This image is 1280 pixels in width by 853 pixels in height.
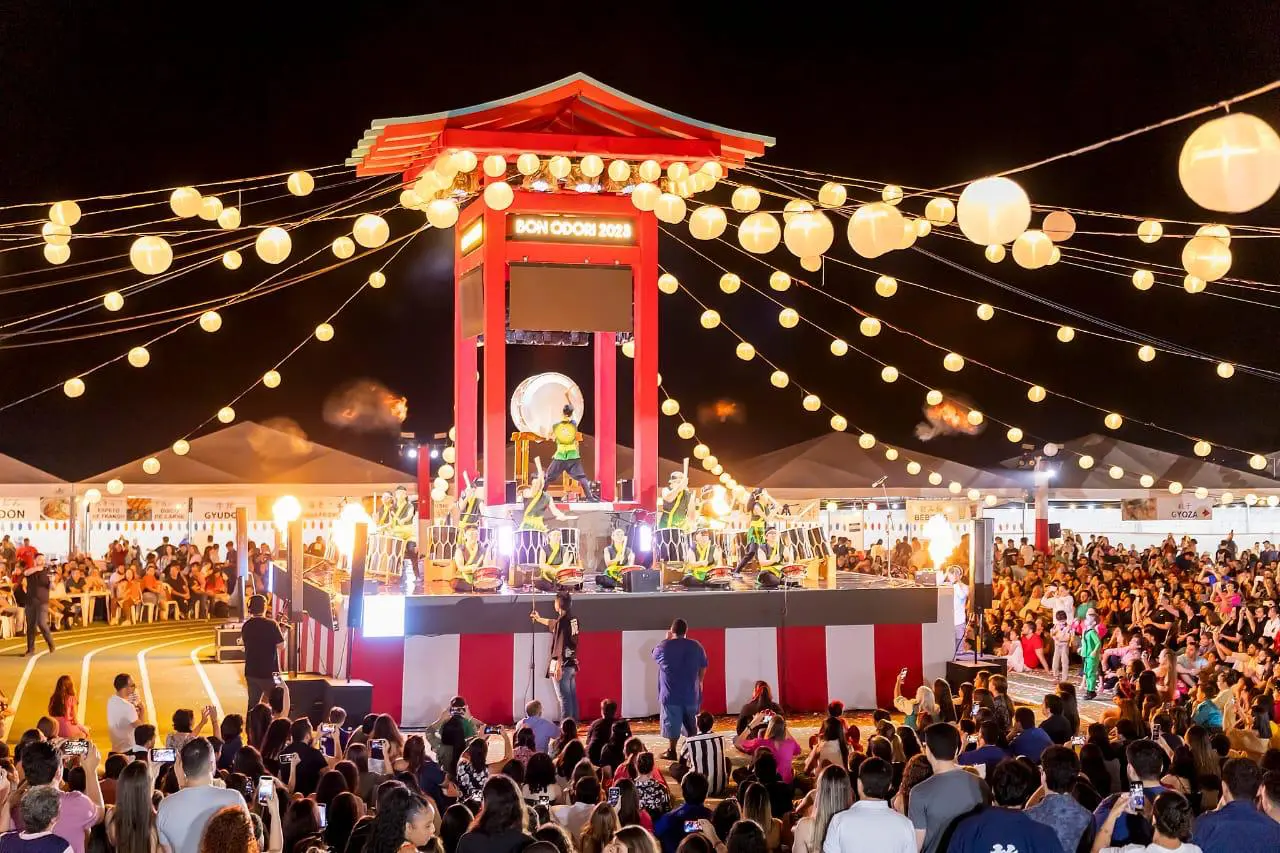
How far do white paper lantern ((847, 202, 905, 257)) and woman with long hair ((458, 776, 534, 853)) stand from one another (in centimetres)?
602

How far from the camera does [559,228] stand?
16984 mm

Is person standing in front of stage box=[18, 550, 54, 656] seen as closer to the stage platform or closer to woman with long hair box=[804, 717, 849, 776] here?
the stage platform

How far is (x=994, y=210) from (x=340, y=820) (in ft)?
17.1

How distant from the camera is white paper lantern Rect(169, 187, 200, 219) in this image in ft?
39.3

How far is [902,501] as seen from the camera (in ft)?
99.7

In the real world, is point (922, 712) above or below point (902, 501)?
below

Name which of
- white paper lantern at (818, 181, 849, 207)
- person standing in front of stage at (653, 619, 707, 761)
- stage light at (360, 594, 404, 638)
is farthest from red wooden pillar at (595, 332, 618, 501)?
person standing in front of stage at (653, 619, 707, 761)

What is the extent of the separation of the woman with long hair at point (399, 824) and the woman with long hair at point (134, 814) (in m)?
1.07

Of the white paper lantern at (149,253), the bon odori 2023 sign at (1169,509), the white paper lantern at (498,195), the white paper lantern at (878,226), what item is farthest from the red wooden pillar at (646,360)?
the bon odori 2023 sign at (1169,509)

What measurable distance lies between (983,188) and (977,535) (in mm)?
7555

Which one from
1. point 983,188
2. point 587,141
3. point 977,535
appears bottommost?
point 977,535

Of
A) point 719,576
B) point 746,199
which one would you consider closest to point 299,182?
point 746,199

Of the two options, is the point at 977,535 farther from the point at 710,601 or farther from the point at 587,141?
the point at 587,141

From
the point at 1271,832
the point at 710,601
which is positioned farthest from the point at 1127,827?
the point at 710,601
